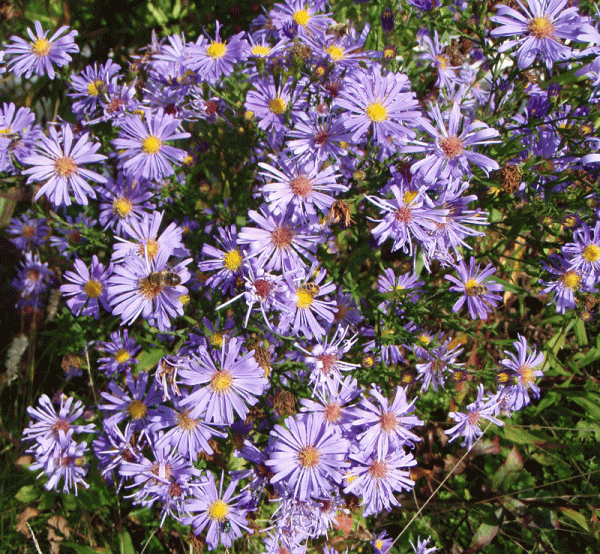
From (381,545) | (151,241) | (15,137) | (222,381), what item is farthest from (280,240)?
(381,545)

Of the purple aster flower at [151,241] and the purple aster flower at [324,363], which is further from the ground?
the purple aster flower at [151,241]

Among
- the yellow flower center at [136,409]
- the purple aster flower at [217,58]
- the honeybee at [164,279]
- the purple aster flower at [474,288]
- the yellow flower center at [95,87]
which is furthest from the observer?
the yellow flower center at [95,87]

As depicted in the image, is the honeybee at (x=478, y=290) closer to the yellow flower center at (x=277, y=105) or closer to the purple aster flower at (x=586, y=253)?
the purple aster flower at (x=586, y=253)

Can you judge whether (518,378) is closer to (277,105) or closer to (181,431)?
(181,431)

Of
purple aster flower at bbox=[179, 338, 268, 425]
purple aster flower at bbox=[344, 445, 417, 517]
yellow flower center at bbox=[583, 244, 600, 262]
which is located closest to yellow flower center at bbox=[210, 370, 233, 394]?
purple aster flower at bbox=[179, 338, 268, 425]

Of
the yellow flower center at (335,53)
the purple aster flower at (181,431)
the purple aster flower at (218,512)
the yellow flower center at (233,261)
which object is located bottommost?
the purple aster flower at (218,512)

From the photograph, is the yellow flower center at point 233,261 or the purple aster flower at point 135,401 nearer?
the yellow flower center at point 233,261

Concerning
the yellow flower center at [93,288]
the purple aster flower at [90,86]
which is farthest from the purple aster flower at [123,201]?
the purple aster flower at [90,86]
